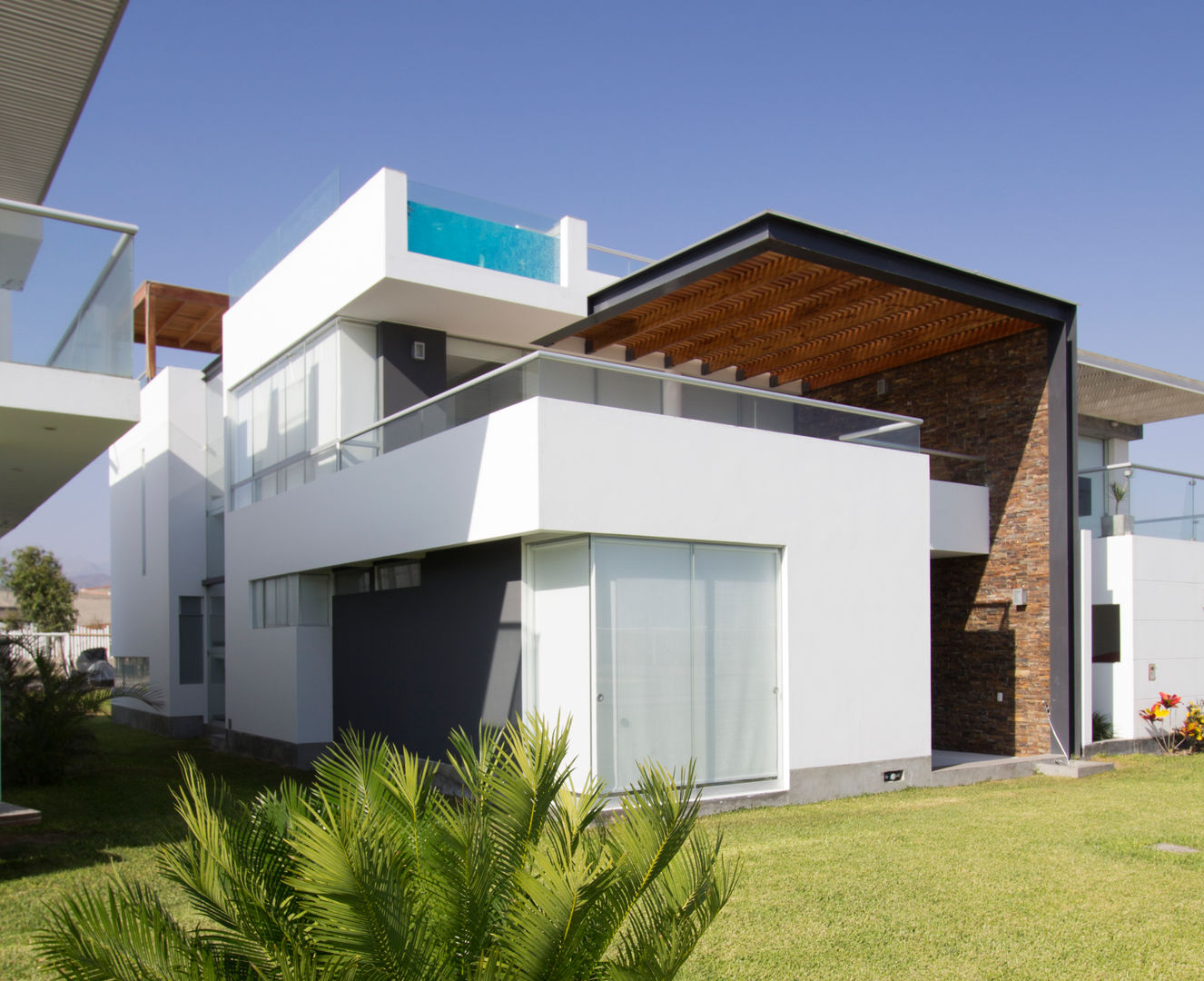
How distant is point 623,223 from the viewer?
14102 mm

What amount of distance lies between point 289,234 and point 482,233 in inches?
145

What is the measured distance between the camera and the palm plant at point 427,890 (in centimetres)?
268

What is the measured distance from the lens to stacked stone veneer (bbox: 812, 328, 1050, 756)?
12891 millimetres

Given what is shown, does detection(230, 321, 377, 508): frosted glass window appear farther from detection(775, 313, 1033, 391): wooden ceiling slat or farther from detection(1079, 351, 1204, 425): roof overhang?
detection(1079, 351, 1204, 425): roof overhang

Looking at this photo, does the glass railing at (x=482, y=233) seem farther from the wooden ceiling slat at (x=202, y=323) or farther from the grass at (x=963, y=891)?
the wooden ceiling slat at (x=202, y=323)

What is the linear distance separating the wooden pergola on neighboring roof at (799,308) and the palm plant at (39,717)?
24.8ft

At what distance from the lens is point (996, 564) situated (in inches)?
526

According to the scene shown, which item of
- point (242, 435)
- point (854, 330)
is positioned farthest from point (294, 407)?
point (854, 330)

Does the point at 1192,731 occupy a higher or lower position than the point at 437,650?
lower

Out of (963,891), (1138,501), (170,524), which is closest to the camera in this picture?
(963,891)

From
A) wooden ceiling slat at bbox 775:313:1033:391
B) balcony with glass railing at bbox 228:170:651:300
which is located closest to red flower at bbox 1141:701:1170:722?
wooden ceiling slat at bbox 775:313:1033:391

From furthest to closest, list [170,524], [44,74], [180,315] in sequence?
1. [180,315]
2. [170,524]
3. [44,74]

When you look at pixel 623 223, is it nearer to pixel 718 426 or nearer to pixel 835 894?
pixel 718 426

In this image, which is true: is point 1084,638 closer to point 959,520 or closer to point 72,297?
point 959,520
